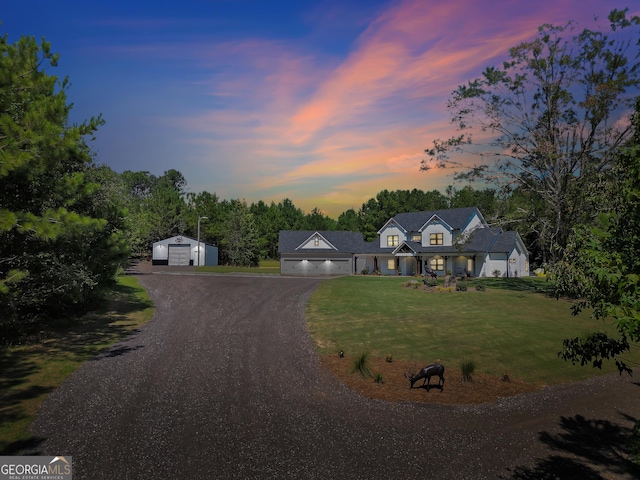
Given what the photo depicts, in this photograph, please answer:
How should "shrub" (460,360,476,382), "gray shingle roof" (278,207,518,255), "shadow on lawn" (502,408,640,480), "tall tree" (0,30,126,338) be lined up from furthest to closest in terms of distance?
"gray shingle roof" (278,207,518,255)
"shrub" (460,360,476,382)
"tall tree" (0,30,126,338)
"shadow on lawn" (502,408,640,480)

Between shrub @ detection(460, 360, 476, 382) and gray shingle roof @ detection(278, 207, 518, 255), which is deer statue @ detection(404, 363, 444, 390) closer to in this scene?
shrub @ detection(460, 360, 476, 382)

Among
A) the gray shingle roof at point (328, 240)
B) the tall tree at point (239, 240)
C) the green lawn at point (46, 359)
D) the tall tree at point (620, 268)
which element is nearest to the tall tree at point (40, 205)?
the green lawn at point (46, 359)

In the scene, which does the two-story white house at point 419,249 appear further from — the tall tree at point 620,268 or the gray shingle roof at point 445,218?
the tall tree at point 620,268

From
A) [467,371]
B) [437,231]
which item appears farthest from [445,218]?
[467,371]

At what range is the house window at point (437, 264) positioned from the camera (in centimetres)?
5303

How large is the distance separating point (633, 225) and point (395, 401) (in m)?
8.46

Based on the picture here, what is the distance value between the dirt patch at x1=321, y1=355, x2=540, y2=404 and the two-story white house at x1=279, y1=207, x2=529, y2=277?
3677 centimetres

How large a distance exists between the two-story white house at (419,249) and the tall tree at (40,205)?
124 ft

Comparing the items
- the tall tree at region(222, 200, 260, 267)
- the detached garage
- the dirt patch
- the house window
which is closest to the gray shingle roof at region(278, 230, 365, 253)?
the house window

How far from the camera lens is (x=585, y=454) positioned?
9906 millimetres

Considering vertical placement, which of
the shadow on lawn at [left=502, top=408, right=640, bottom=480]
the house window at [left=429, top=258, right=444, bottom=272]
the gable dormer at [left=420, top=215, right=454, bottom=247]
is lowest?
the shadow on lawn at [left=502, top=408, right=640, bottom=480]

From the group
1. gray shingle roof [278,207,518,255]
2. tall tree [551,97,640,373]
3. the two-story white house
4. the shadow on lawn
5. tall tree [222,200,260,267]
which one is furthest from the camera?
tall tree [222,200,260,267]

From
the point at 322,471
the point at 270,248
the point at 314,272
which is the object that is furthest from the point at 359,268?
the point at 322,471

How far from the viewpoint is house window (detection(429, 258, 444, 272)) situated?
5303 cm
